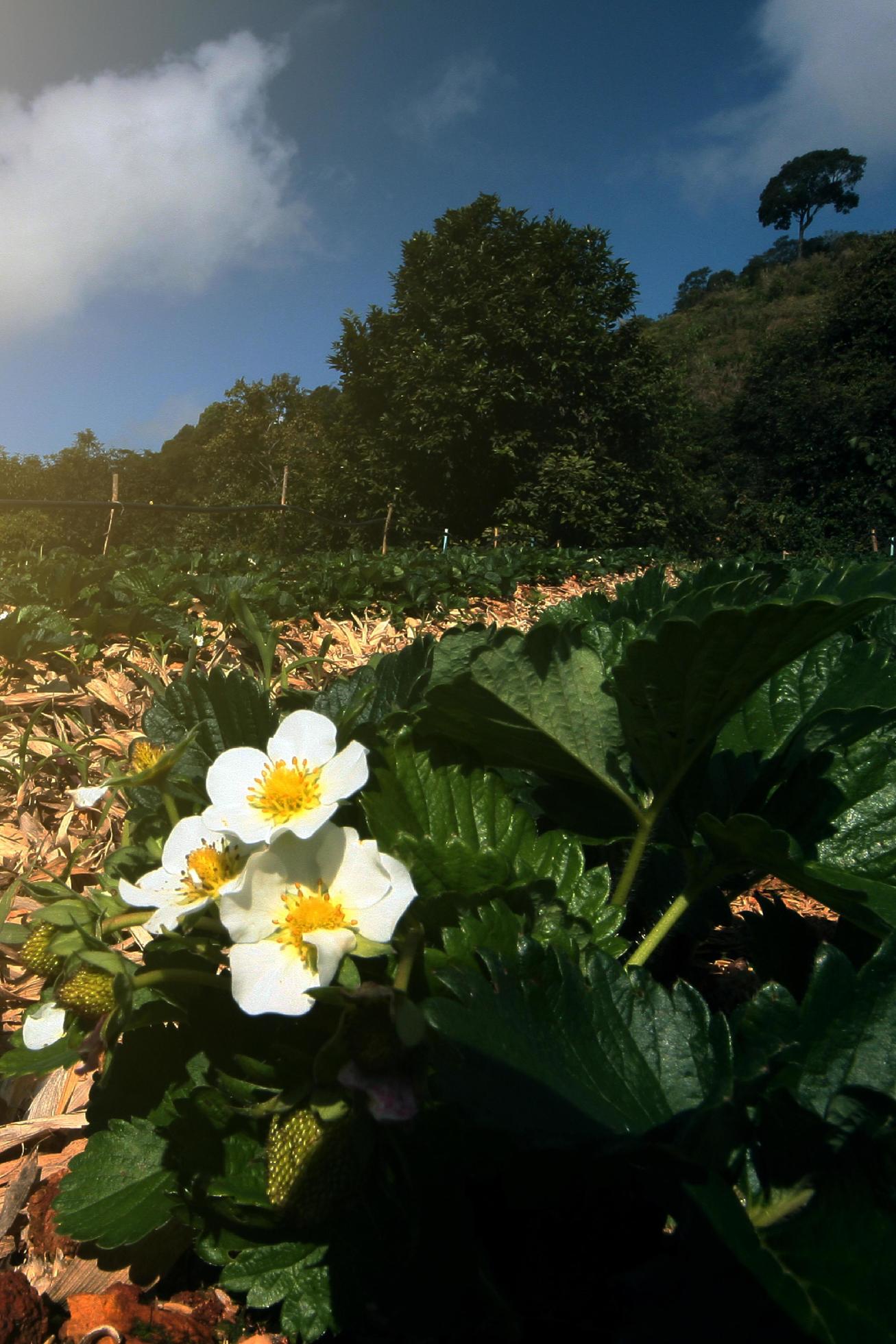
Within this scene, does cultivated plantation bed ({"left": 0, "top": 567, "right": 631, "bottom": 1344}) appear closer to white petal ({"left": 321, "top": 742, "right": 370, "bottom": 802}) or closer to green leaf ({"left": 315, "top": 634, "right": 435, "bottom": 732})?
green leaf ({"left": 315, "top": 634, "right": 435, "bottom": 732})

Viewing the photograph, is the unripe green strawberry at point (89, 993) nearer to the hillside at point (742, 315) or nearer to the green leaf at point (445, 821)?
the green leaf at point (445, 821)

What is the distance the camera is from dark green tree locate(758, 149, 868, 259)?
203ft

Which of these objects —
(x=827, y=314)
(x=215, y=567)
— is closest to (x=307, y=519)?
(x=215, y=567)

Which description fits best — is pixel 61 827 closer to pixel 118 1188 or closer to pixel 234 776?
pixel 118 1188

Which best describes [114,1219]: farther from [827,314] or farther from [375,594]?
[827,314]

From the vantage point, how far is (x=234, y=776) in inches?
28.7

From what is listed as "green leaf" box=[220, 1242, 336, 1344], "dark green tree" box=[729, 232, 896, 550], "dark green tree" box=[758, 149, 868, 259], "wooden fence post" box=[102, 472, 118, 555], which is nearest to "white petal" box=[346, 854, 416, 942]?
"green leaf" box=[220, 1242, 336, 1344]

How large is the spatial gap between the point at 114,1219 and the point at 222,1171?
135 millimetres

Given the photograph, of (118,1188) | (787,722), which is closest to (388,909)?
(118,1188)

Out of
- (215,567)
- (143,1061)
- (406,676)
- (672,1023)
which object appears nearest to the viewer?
(672,1023)

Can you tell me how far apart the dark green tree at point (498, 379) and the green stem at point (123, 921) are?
2017cm

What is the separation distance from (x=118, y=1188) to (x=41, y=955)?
0.27 meters

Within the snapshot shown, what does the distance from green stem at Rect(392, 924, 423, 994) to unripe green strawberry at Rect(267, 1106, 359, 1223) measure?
4.1 inches

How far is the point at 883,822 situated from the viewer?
902 millimetres
